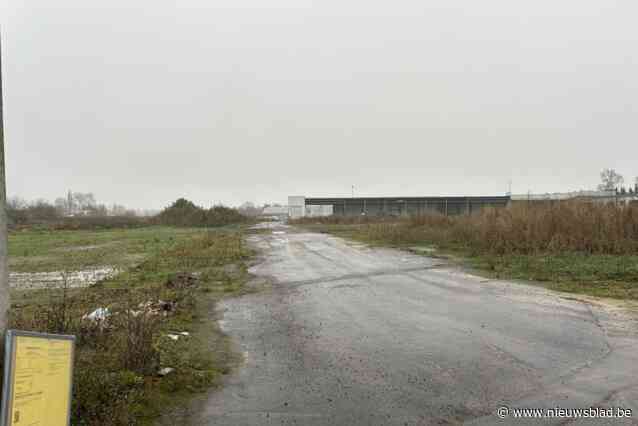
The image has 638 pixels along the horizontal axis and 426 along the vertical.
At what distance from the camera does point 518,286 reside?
10516 mm

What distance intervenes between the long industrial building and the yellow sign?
229 feet

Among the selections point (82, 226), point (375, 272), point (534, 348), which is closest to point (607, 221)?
point (375, 272)

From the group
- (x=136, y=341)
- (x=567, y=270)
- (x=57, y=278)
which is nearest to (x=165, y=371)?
(x=136, y=341)

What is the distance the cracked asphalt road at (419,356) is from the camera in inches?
158

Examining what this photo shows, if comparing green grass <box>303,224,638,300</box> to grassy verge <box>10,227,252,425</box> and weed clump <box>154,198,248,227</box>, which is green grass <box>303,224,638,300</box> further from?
weed clump <box>154,198,248,227</box>

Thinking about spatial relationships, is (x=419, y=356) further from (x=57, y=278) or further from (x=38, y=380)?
(x=57, y=278)

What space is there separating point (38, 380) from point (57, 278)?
10.8m

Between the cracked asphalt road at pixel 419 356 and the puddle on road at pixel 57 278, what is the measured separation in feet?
16.0

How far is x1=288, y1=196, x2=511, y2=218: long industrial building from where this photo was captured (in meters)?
75.1

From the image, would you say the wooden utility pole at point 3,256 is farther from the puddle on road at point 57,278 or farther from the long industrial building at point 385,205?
the long industrial building at point 385,205

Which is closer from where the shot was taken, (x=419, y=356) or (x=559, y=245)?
(x=419, y=356)

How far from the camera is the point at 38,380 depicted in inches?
112

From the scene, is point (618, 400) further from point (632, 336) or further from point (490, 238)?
point (490, 238)

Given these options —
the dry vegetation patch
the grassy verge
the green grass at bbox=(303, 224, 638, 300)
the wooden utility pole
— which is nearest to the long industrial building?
the dry vegetation patch
